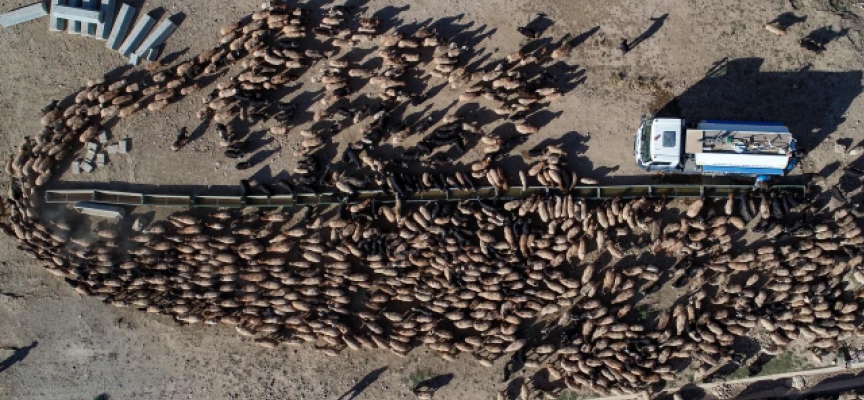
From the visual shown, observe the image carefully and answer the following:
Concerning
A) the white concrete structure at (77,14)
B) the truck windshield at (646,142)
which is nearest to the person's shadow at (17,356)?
the white concrete structure at (77,14)

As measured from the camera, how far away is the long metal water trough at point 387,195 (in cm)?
1967

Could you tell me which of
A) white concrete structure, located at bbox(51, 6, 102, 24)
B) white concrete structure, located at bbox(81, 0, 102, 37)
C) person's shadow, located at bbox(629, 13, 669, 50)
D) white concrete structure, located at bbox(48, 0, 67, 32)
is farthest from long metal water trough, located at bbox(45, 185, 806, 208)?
white concrete structure, located at bbox(51, 6, 102, 24)

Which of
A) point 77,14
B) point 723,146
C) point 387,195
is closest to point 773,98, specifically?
point 723,146

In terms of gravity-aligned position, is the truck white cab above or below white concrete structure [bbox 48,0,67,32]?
below

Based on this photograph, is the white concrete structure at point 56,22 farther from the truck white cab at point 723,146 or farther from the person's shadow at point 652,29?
the truck white cab at point 723,146

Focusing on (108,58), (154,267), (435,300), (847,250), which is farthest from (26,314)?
(847,250)

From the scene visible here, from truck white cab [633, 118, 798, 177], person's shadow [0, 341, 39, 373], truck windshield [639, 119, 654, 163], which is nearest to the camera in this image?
truck white cab [633, 118, 798, 177]

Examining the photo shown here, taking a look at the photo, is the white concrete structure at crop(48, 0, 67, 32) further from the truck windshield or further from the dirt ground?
the truck windshield

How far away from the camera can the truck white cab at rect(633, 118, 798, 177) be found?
1822cm

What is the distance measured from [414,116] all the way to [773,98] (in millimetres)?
11695

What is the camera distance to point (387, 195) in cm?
1972

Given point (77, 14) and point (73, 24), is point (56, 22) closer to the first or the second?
point (73, 24)

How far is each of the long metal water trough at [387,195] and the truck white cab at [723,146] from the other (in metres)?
1.33

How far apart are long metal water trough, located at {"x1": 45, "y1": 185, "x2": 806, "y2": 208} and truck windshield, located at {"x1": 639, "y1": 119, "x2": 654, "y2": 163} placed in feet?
4.05
